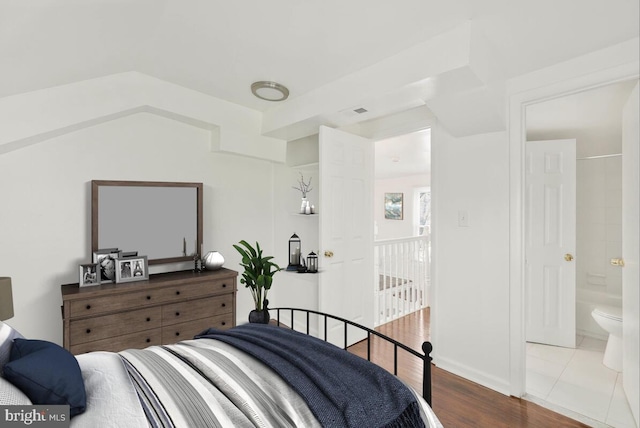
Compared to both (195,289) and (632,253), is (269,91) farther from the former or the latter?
(632,253)

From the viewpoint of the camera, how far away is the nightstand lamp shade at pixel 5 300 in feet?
6.27

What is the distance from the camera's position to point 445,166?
2.71 m

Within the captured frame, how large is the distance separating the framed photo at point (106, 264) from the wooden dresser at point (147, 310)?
15 cm

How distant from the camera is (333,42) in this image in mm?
2070

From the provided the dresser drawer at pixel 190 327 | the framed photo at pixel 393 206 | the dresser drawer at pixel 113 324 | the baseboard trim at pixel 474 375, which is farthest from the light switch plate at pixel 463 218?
the framed photo at pixel 393 206

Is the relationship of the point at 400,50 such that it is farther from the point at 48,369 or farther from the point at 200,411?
the point at 48,369

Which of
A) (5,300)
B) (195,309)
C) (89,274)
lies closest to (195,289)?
(195,309)

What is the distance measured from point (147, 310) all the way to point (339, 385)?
2077 millimetres

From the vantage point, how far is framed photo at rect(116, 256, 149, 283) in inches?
105

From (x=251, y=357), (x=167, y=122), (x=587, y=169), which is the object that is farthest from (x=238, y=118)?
(x=587, y=169)

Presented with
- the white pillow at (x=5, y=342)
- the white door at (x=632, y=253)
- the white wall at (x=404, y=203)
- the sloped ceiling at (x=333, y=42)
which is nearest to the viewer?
the white pillow at (x=5, y=342)

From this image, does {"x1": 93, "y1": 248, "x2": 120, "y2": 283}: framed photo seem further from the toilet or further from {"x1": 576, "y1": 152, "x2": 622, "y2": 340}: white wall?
{"x1": 576, "y1": 152, "x2": 622, "y2": 340}: white wall

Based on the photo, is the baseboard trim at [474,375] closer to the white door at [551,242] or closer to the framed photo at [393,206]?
the white door at [551,242]

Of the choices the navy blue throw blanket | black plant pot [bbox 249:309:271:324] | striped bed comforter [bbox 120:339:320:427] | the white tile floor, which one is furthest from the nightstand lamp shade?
the white tile floor
